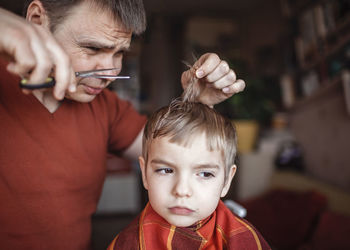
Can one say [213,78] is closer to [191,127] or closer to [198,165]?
[191,127]

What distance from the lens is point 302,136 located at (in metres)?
2.71

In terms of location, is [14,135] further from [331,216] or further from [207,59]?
[331,216]

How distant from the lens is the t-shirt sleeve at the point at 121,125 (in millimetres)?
1189

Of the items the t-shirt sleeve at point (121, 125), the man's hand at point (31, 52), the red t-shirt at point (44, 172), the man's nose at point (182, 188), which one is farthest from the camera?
the t-shirt sleeve at point (121, 125)

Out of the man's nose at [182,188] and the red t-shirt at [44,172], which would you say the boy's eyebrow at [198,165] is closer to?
the man's nose at [182,188]

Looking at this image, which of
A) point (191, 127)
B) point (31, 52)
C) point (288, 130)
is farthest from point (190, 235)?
point (288, 130)

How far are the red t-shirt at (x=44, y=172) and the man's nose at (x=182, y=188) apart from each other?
399 mm

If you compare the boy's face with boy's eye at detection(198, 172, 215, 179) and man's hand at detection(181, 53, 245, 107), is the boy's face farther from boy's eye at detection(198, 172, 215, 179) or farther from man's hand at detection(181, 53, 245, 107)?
man's hand at detection(181, 53, 245, 107)

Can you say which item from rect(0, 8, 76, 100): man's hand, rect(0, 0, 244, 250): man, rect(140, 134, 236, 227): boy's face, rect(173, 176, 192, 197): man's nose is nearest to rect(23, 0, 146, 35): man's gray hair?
rect(0, 0, 244, 250): man

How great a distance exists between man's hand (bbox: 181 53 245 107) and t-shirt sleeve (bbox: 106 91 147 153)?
31cm

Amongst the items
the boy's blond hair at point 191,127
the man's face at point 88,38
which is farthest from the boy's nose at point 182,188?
the man's face at point 88,38

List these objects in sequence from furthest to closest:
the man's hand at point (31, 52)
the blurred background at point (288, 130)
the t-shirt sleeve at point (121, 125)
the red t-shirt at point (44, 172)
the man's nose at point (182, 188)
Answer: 1. the blurred background at point (288, 130)
2. the t-shirt sleeve at point (121, 125)
3. the red t-shirt at point (44, 172)
4. the man's nose at point (182, 188)
5. the man's hand at point (31, 52)

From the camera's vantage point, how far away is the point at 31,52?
56 cm

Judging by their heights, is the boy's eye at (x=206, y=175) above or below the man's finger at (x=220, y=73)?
below
